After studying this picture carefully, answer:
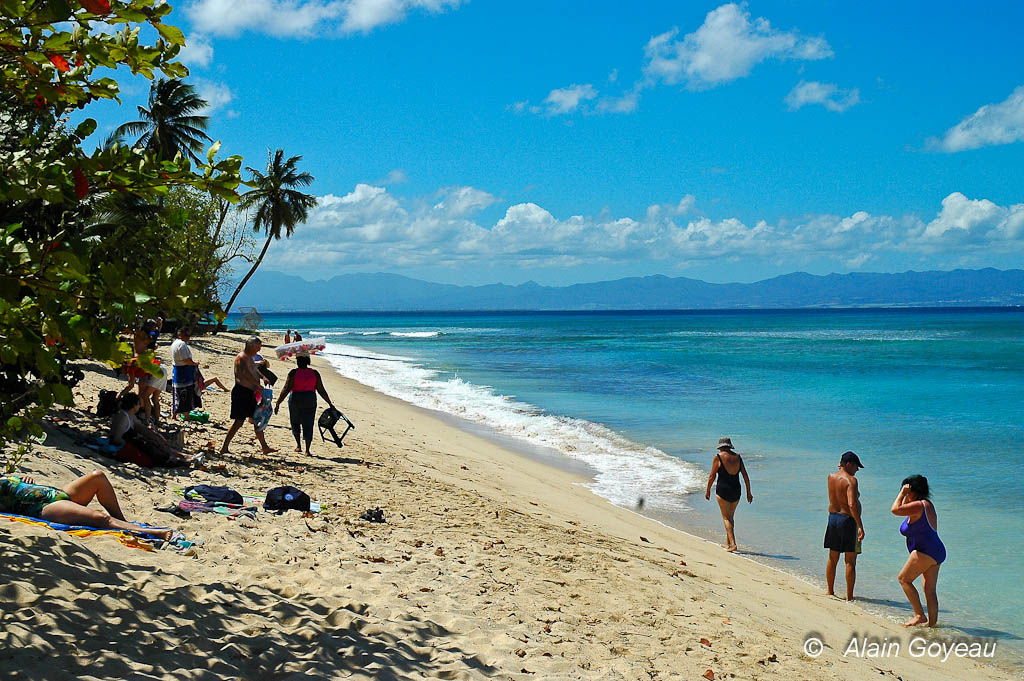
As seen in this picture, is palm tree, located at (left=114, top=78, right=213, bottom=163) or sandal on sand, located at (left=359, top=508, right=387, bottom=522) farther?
palm tree, located at (left=114, top=78, right=213, bottom=163)

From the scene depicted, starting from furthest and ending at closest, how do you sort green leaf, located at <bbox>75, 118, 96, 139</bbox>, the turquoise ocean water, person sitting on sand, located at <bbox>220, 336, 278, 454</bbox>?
person sitting on sand, located at <bbox>220, 336, 278, 454</bbox>, the turquoise ocean water, green leaf, located at <bbox>75, 118, 96, 139</bbox>

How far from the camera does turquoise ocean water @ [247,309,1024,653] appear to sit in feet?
31.0

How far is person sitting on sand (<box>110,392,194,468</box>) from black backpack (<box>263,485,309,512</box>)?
1603 mm

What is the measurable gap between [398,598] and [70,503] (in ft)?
8.50

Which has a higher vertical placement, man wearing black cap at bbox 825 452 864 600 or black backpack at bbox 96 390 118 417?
black backpack at bbox 96 390 118 417

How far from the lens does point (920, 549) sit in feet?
24.6

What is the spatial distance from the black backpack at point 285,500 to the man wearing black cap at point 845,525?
209 inches

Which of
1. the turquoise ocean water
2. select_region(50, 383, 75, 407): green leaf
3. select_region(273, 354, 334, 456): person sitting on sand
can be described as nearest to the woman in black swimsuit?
the turquoise ocean water

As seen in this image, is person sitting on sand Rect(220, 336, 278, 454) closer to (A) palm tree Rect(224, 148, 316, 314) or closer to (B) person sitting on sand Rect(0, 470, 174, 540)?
(B) person sitting on sand Rect(0, 470, 174, 540)

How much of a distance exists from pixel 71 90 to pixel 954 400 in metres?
28.8

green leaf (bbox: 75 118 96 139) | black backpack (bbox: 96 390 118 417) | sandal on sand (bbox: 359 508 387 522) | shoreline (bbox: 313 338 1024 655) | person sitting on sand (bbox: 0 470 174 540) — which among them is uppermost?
green leaf (bbox: 75 118 96 139)

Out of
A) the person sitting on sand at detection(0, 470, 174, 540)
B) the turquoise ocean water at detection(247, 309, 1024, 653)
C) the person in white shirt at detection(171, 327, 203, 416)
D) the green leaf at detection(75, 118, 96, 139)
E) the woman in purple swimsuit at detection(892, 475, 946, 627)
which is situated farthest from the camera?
the person in white shirt at detection(171, 327, 203, 416)

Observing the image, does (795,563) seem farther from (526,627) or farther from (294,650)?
(294,650)

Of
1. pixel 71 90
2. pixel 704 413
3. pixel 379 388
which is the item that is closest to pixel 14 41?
pixel 71 90
